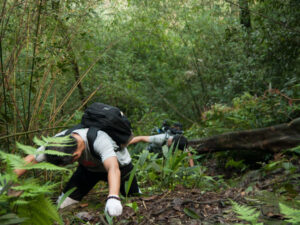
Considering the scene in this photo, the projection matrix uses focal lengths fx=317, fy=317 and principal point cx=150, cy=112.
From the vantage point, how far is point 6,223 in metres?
1.07

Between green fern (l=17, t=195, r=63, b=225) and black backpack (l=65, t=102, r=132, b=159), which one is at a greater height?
green fern (l=17, t=195, r=63, b=225)

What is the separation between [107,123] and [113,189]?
2.12 feet

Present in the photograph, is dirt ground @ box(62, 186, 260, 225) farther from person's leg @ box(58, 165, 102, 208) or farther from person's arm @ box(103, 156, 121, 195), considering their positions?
person's leg @ box(58, 165, 102, 208)

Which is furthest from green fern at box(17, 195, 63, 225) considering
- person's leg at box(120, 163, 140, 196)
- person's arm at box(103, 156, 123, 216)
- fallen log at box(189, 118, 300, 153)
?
fallen log at box(189, 118, 300, 153)

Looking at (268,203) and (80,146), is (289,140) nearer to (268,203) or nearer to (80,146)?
(268,203)

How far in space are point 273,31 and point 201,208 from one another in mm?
3650

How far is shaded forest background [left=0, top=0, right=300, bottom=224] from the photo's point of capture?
3.33 m

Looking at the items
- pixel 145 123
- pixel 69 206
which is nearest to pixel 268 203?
pixel 69 206

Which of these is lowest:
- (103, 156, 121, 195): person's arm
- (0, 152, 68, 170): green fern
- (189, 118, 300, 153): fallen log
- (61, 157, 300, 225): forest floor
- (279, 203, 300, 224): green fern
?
(189, 118, 300, 153): fallen log

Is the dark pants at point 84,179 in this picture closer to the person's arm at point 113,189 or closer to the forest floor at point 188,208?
the forest floor at point 188,208

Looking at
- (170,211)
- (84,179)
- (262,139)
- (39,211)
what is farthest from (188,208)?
(262,139)

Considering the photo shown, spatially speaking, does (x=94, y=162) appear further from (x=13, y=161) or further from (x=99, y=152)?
(x=13, y=161)

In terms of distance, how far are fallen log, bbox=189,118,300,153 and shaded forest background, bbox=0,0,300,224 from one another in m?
0.32

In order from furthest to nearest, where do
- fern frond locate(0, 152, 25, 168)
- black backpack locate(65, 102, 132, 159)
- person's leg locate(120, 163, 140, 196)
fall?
1. person's leg locate(120, 163, 140, 196)
2. black backpack locate(65, 102, 132, 159)
3. fern frond locate(0, 152, 25, 168)
